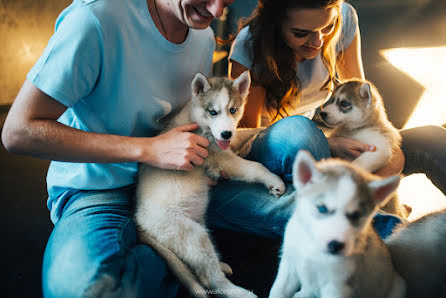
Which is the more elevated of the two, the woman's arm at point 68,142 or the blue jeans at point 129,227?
the woman's arm at point 68,142

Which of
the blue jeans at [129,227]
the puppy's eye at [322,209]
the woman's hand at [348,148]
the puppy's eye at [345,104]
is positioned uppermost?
the puppy's eye at [322,209]

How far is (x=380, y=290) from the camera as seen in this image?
733 mm

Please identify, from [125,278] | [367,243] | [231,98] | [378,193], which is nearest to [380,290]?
[367,243]

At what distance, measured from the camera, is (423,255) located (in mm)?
767

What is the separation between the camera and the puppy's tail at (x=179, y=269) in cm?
99

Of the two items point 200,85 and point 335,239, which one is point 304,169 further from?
point 200,85

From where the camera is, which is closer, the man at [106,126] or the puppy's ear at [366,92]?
the man at [106,126]

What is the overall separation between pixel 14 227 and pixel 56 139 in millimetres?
906

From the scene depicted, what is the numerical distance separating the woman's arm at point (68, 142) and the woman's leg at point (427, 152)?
879 mm

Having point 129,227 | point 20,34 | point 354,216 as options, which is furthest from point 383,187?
point 20,34

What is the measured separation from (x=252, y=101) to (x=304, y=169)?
44.4 inches

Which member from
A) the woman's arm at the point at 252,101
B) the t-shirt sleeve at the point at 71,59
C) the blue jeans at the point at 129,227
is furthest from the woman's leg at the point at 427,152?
the t-shirt sleeve at the point at 71,59

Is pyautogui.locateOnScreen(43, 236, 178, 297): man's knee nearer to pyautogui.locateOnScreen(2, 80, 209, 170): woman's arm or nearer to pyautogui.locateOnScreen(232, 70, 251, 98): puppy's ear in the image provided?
pyautogui.locateOnScreen(2, 80, 209, 170): woman's arm

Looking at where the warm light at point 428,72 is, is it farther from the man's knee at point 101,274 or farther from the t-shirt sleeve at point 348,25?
the man's knee at point 101,274
